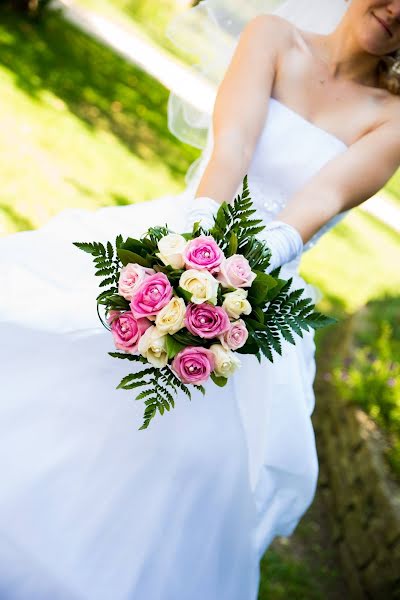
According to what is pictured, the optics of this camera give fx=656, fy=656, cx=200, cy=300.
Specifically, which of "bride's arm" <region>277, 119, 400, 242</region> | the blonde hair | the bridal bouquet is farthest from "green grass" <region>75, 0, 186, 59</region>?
the bridal bouquet

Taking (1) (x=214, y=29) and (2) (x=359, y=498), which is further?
(2) (x=359, y=498)

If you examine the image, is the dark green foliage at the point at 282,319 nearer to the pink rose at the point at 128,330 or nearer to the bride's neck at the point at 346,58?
the pink rose at the point at 128,330

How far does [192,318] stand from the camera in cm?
185

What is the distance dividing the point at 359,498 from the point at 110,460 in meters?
2.49

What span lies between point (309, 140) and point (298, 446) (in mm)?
1329

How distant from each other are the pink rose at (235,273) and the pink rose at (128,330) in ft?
0.84

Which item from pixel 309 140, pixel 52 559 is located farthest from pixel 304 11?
pixel 52 559

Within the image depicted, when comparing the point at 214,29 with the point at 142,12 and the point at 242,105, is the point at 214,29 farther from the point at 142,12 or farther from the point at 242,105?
the point at 142,12

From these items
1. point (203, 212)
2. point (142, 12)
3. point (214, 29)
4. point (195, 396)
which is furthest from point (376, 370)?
point (142, 12)

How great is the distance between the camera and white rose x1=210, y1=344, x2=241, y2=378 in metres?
1.89

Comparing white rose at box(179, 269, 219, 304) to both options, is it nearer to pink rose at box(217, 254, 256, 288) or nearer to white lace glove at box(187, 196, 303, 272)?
pink rose at box(217, 254, 256, 288)

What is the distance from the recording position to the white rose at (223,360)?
189cm

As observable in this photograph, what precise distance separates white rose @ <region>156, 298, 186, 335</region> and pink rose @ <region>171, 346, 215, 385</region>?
0.26ft

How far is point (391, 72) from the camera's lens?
9.75ft
